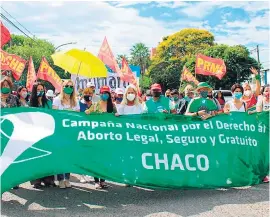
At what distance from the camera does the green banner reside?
5.29m

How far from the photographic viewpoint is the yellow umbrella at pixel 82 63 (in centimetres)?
936

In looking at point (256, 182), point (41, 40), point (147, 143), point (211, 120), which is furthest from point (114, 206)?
point (41, 40)

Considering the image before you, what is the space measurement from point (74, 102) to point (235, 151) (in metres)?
2.65

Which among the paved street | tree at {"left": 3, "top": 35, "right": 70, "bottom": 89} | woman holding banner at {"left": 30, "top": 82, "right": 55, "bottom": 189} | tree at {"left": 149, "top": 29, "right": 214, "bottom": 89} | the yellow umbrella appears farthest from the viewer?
tree at {"left": 149, "top": 29, "right": 214, "bottom": 89}

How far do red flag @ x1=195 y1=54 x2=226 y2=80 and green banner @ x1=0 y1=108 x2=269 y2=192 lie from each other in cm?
1132

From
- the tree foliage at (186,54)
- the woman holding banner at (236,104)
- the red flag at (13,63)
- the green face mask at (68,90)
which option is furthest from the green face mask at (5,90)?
the tree foliage at (186,54)

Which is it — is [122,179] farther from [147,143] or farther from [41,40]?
[41,40]

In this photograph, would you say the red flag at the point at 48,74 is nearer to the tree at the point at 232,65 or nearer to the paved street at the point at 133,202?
the paved street at the point at 133,202

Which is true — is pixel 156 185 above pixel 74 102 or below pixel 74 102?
below

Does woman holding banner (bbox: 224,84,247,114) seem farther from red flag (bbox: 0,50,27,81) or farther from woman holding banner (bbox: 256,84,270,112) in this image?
red flag (bbox: 0,50,27,81)

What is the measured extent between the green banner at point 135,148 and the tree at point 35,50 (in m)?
34.3

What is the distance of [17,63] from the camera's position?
1435 centimetres

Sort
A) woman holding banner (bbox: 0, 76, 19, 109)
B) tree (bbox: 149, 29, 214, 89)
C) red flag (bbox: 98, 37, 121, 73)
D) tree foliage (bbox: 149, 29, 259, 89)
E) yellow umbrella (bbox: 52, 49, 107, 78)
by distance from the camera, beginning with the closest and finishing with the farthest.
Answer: woman holding banner (bbox: 0, 76, 19, 109)
yellow umbrella (bbox: 52, 49, 107, 78)
red flag (bbox: 98, 37, 121, 73)
tree foliage (bbox: 149, 29, 259, 89)
tree (bbox: 149, 29, 214, 89)

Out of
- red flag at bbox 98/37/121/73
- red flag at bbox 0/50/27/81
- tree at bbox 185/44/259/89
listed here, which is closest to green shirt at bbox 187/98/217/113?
red flag at bbox 98/37/121/73
